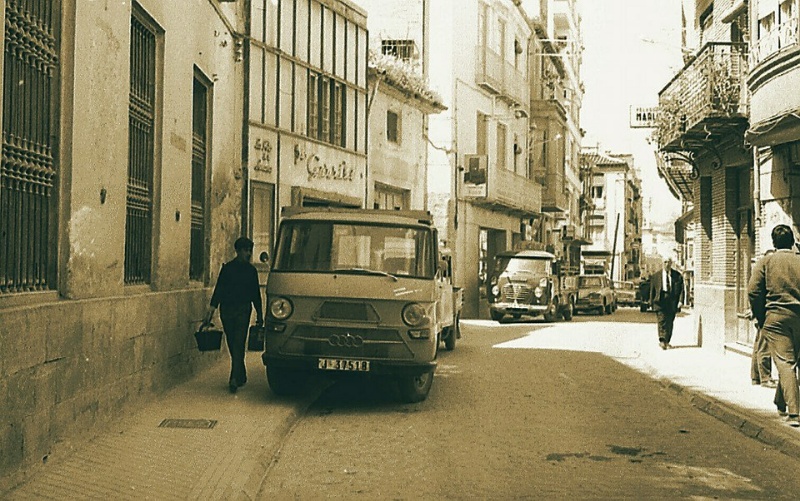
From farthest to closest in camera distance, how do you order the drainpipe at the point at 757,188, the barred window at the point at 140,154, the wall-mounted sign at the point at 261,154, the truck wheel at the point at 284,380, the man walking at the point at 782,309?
the wall-mounted sign at the point at 261,154 < the drainpipe at the point at 757,188 < the truck wheel at the point at 284,380 < the barred window at the point at 140,154 < the man walking at the point at 782,309

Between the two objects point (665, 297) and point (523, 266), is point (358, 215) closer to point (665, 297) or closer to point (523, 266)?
point (665, 297)

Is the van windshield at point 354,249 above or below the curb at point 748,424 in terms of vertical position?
above

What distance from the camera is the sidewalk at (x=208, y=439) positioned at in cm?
664

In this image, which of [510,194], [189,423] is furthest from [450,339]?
[510,194]

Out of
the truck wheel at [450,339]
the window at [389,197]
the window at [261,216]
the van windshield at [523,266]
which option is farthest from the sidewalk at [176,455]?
the van windshield at [523,266]

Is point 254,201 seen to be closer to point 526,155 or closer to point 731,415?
point 731,415

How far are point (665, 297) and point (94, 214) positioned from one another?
44.0ft

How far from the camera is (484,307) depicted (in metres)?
37.2

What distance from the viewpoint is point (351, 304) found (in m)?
10.7

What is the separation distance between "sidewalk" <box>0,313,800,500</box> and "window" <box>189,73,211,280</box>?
1.63m

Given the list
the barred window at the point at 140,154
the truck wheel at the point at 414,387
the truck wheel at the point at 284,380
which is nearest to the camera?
the barred window at the point at 140,154

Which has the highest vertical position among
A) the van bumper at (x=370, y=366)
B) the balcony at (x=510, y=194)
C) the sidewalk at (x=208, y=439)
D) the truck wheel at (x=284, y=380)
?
the balcony at (x=510, y=194)

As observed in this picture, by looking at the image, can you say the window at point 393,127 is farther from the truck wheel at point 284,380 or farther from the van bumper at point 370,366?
the van bumper at point 370,366

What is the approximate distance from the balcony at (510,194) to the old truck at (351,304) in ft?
78.1
